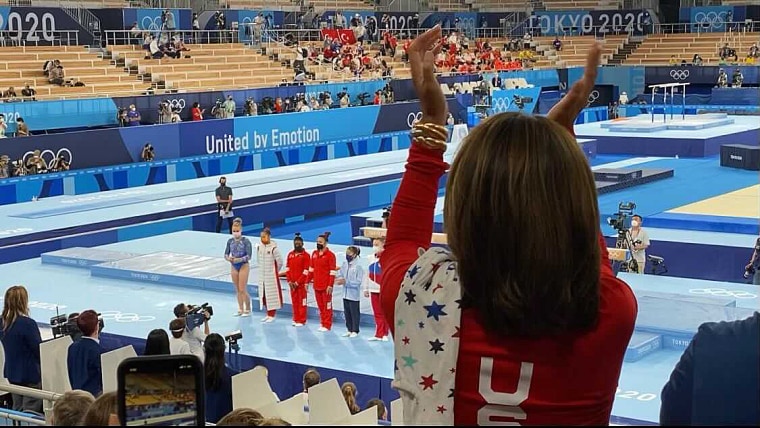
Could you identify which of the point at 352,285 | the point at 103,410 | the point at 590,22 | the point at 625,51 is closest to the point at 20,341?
the point at 352,285

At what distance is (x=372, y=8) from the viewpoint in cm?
3238

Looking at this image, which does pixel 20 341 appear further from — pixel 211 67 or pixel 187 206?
pixel 211 67

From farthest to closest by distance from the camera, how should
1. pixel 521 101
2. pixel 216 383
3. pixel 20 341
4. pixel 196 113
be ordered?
pixel 196 113, pixel 521 101, pixel 20 341, pixel 216 383

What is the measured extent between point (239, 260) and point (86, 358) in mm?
4277

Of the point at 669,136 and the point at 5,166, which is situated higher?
the point at 5,166

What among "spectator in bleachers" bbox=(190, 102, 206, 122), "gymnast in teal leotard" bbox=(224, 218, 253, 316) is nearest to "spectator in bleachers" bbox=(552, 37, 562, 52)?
"spectator in bleachers" bbox=(190, 102, 206, 122)

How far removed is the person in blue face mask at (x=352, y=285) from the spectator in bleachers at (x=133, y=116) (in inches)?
405

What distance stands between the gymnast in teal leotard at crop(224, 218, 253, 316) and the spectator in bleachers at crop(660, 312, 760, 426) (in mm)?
9275

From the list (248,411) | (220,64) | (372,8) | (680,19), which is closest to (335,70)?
(220,64)

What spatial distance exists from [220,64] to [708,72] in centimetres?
1385

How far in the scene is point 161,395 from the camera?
1589 millimetres

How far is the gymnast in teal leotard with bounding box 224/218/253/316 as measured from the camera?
416 inches

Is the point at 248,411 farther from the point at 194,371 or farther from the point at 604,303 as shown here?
the point at 604,303

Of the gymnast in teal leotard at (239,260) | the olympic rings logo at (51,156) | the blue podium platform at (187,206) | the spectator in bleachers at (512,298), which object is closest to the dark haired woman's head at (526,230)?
the spectator in bleachers at (512,298)
